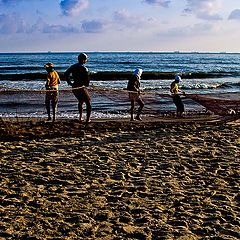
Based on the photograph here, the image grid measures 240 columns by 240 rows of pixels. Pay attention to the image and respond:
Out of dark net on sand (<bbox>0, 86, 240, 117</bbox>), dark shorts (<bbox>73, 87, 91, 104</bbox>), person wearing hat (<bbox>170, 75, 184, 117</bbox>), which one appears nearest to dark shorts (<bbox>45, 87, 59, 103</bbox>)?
dark shorts (<bbox>73, 87, 91, 104</bbox>)

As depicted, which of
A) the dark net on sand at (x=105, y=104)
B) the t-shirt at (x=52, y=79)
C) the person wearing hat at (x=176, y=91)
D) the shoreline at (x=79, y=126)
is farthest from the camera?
the dark net on sand at (x=105, y=104)

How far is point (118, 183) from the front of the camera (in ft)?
21.2

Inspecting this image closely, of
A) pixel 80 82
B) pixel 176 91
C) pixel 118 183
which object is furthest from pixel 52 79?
pixel 118 183

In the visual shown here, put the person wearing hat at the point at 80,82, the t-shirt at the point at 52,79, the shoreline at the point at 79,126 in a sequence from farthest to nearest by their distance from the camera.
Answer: the t-shirt at the point at 52,79 < the person wearing hat at the point at 80,82 < the shoreline at the point at 79,126

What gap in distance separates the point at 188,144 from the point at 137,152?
49.2 inches

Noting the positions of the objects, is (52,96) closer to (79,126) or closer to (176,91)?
(79,126)

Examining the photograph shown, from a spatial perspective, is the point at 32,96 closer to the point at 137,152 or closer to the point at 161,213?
the point at 137,152

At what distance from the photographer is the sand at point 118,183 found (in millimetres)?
4950

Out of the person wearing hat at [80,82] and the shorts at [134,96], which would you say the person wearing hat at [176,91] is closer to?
the shorts at [134,96]

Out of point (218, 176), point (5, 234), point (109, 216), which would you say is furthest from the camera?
point (218, 176)

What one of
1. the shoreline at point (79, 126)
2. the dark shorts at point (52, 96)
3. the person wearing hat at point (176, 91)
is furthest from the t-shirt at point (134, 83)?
the dark shorts at point (52, 96)

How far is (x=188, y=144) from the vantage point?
9.01m

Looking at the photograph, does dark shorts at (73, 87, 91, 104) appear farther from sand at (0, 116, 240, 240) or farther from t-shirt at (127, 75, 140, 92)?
t-shirt at (127, 75, 140, 92)

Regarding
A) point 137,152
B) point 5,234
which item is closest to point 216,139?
point 137,152
